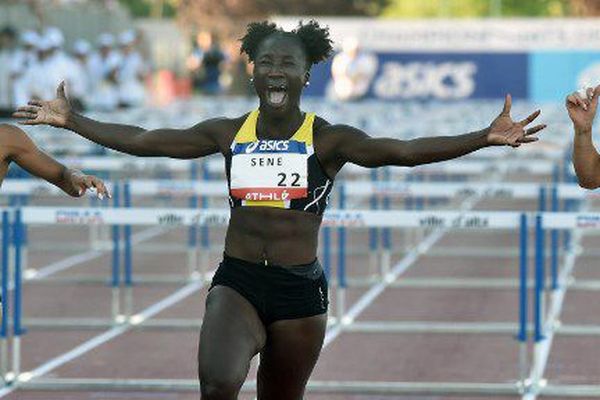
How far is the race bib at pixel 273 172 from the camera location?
799 cm

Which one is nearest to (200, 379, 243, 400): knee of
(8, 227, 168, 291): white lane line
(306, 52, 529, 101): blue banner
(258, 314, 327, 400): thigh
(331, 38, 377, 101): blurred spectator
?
(258, 314, 327, 400): thigh

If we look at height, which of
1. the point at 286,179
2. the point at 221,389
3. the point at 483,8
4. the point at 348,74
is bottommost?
the point at 221,389

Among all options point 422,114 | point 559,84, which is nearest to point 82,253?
point 422,114

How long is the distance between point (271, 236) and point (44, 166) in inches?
41.1

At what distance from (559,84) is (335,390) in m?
32.7

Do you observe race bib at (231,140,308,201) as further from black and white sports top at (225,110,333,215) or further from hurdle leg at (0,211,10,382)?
hurdle leg at (0,211,10,382)

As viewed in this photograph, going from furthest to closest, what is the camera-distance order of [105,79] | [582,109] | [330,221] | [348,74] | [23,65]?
1. [348,74]
2. [105,79]
3. [23,65]
4. [330,221]
5. [582,109]

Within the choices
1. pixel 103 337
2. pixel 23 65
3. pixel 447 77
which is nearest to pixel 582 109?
pixel 103 337

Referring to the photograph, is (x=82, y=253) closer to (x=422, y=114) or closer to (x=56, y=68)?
(x=56, y=68)

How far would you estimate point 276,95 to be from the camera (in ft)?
25.9

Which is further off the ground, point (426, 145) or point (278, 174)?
point (426, 145)

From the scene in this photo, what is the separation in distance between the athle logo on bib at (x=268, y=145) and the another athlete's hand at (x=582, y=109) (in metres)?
1.19

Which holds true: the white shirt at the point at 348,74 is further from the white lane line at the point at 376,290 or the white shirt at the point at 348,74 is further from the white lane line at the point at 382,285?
the white lane line at the point at 376,290

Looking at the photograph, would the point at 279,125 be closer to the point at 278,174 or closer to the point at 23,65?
the point at 278,174
